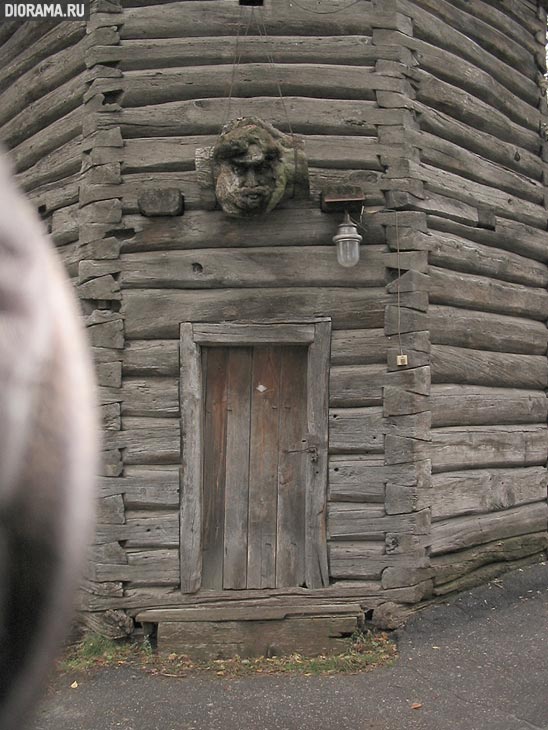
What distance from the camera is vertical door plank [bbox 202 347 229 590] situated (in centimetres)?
556

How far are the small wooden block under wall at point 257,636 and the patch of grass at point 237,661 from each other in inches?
2.2

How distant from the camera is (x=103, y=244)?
5.47 metres

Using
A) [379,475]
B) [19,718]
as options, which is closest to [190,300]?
[379,475]

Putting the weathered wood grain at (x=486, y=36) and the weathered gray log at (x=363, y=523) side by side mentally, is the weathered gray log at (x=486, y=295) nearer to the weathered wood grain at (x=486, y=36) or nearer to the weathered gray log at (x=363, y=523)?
the weathered gray log at (x=363, y=523)

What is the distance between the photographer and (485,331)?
248 inches

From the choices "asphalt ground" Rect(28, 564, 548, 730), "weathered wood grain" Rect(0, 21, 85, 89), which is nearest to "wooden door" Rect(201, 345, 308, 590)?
"asphalt ground" Rect(28, 564, 548, 730)

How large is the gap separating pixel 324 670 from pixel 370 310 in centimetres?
278

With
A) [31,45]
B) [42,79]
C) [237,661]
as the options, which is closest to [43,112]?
[42,79]

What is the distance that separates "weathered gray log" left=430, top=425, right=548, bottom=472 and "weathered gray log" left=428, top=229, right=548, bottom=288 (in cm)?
148

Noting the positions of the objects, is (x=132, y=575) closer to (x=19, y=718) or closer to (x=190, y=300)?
(x=190, y=300)

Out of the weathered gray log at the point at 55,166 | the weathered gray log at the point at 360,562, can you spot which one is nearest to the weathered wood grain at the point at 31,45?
the weathered gray log at the point at 55,166

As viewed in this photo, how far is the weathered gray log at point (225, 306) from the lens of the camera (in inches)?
213

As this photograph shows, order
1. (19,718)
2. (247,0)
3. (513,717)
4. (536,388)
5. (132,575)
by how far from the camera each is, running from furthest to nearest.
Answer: (536,388) < (247,0) < (132,575) < (513,717) < (19,718)

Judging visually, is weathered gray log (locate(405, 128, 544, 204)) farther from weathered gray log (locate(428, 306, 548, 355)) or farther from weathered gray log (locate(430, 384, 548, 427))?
weathered gray log (locate(430, 384, 548, 427))
